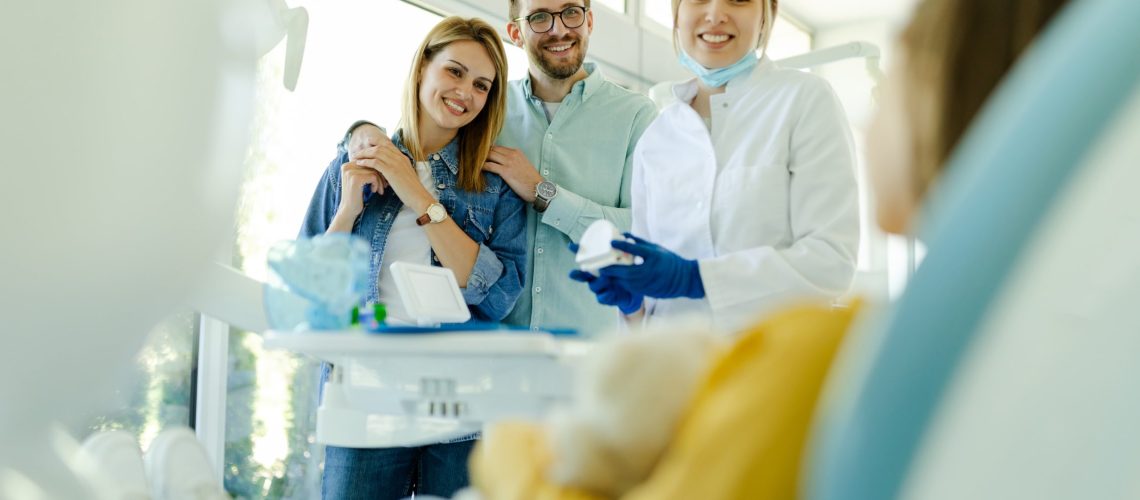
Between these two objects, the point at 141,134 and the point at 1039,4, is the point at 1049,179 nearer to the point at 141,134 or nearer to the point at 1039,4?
the point at 1039,4

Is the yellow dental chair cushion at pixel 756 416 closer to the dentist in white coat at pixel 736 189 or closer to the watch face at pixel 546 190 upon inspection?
the dentist in white coat at pixel 736 189

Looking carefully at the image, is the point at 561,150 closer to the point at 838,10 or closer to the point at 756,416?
the point at 756,416

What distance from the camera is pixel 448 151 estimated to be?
2.23 meters

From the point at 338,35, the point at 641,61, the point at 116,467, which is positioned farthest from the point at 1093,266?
the point at 641,61

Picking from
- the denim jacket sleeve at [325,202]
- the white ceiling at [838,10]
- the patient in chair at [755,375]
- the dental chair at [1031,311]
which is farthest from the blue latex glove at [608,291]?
the white ceiling at [838,10]

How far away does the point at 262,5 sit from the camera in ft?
2.83

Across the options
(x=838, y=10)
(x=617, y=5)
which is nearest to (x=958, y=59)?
(x=617, y=5)

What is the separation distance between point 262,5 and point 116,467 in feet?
2.38

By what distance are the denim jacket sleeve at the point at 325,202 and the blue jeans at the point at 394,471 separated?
491 millimetres

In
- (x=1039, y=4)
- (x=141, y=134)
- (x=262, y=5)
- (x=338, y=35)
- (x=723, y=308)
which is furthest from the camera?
(x=338, y=35)

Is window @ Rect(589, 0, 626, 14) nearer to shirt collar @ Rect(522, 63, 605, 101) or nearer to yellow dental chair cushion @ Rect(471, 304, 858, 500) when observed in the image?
shirt collar @ Rect(522, 63, 605, 101)

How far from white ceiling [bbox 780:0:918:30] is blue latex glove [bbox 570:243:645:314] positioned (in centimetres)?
411

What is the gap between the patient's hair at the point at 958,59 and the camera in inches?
20.1

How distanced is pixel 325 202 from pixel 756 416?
5.80ft
